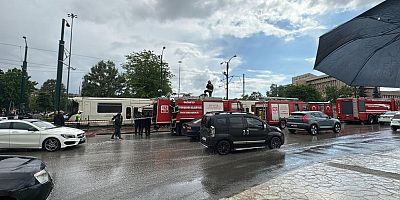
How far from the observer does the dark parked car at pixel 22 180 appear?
12.9 ft

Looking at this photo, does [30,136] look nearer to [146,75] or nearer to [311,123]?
[311,123]

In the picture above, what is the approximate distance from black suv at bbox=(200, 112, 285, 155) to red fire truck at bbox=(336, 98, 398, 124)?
2030 cm

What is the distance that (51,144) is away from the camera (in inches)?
463

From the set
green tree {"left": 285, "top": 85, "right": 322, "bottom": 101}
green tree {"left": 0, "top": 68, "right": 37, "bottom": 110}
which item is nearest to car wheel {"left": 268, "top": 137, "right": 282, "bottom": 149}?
green tree {"left": 0, "top": 68, "right": 37, "bottom": 110}

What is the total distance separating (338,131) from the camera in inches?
773

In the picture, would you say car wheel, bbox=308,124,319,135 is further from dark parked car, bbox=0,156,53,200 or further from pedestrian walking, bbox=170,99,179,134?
dark parked car, bbox=0,156,53,200

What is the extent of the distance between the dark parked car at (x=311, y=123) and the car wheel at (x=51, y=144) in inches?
569

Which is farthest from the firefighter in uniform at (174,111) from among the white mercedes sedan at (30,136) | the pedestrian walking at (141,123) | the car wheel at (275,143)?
the car wheel at (275,143)

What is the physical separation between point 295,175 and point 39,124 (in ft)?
36.5

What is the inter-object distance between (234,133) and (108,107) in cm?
1840

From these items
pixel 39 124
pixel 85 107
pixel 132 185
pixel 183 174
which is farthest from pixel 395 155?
pixel 85 107

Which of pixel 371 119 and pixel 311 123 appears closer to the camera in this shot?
pixel 311 123

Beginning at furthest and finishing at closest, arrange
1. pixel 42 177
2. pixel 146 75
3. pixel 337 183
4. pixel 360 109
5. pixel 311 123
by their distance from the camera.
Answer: pixel 146 75
pixel 360 109
pixel 311 123
pixel 337 183
pixel 42 177

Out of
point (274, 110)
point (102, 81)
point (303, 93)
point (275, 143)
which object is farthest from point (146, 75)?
point (303, 93)
